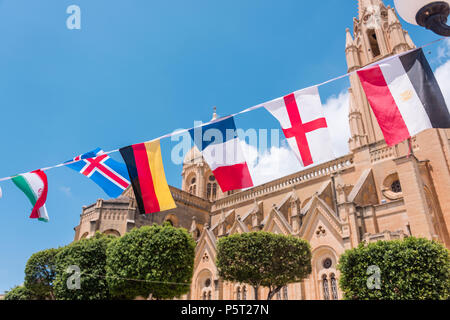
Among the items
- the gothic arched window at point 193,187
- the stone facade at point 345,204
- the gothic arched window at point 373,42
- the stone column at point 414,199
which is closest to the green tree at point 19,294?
the stone facade at point 345,204

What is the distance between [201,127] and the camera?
35.2ft

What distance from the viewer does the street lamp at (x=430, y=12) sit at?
5555 mm

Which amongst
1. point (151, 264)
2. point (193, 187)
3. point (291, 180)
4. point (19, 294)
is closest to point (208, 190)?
point (193, 187)

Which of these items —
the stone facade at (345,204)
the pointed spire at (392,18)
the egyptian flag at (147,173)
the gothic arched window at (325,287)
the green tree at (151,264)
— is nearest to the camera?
the egyptian flag at (147,173)

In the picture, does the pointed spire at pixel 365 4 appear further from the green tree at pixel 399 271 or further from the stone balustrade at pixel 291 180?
the green tree at pixel 399 271

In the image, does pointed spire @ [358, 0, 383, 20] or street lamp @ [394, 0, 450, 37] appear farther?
pointed spire @ [358, 0, 383, 20]

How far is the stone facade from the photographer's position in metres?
22.5

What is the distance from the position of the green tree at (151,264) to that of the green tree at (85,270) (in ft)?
5.34

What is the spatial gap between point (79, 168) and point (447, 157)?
25.7m

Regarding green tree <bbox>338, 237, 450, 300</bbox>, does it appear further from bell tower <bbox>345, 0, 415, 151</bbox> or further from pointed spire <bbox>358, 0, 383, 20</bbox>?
pointed spire <bbox>358, 0, 383, 20</bbox>

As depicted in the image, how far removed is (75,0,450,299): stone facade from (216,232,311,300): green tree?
14.1 ft

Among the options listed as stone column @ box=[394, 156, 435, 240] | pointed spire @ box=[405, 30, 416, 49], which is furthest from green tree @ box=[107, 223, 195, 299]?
pointed spire @ box=[405, 30, 416, 49]
